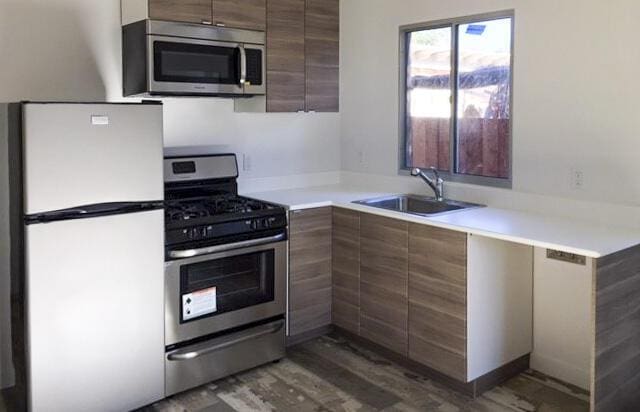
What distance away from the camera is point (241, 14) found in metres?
3.78

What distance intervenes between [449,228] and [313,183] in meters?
1.62

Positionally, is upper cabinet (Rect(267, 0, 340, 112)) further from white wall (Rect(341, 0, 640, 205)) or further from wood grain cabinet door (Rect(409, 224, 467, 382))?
wood grain cabinet door (Rect(409, 224, 467, 382))

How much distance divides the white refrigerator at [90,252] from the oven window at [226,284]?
0.19 m

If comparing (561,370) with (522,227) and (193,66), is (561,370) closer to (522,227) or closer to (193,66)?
(522,227)

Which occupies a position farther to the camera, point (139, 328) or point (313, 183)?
point (313, 183)

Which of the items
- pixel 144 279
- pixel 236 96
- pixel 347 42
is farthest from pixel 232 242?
pixel 347 42

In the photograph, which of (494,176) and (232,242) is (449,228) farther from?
(232,242)

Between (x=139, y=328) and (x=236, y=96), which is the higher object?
(x=236, y=96)

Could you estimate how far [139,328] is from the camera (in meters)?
3.03

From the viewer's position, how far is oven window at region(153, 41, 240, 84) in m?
3.36

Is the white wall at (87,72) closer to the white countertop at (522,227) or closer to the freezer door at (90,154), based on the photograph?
the white countertop at (522,227)

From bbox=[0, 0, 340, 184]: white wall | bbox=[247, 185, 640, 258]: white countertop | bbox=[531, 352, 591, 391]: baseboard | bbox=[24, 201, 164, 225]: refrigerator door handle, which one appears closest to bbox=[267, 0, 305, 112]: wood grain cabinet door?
bbox=[0, 0, 340, 184]: white wall

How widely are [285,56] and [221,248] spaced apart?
4.66 feet

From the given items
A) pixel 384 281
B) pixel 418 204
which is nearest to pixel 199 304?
pixel 384 281
